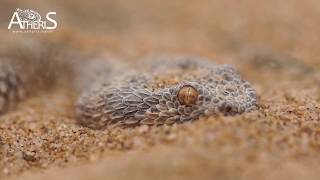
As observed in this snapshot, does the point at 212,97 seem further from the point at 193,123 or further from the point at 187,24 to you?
the point at 187,24

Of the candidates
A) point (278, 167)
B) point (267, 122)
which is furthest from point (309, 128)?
point (278, 167)

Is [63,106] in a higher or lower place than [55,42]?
lower

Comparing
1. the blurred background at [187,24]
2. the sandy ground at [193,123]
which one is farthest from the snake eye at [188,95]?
the blurred background at [187,24]

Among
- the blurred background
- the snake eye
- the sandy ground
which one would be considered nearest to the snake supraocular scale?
the snake eye

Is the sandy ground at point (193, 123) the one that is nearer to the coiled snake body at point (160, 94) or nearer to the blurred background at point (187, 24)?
the blurred background at point (187, 24)

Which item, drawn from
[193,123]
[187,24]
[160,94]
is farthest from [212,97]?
[187,24]

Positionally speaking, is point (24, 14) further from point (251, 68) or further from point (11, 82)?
point (251, 68)

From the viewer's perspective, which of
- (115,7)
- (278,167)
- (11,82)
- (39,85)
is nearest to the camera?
(278,167)
